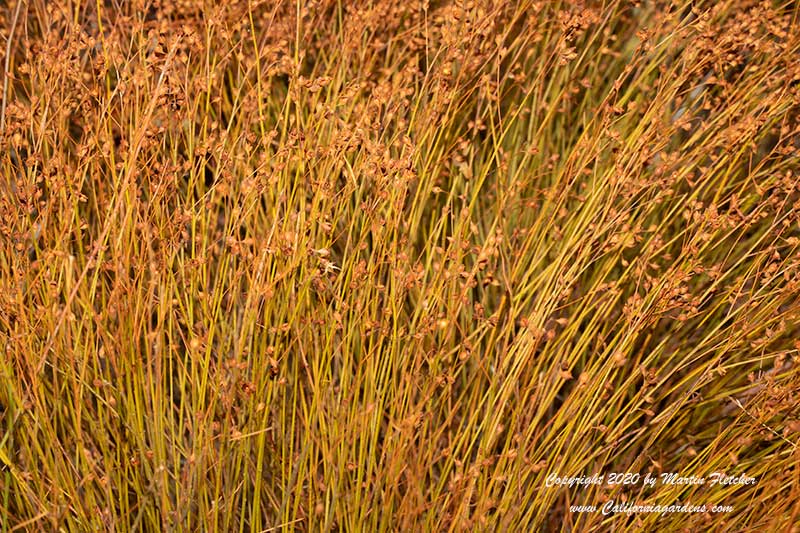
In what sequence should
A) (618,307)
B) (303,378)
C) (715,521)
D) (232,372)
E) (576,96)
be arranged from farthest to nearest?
(576,96), (618,307), (303,378), (715,521), (232,372)

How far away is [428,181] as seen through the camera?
71.6 inches

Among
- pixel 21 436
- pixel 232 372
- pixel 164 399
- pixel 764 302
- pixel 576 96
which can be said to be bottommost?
pixel 21 436

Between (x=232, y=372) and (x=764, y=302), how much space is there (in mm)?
1023

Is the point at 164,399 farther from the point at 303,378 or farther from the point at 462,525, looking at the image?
the point at 462,525

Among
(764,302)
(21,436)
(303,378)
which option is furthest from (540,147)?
(21,436)

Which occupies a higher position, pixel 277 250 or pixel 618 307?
pixel 277 250

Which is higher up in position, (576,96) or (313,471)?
(576,96)

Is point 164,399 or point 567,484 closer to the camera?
point 164,399

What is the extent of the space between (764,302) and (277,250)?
3.10 ft

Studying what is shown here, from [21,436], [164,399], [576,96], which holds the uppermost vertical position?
[576,96]

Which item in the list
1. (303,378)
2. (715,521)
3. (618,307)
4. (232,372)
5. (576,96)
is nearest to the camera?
(232,372)

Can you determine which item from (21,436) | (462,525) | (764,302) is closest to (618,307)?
(764,302)

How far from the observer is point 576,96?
2.28 metres

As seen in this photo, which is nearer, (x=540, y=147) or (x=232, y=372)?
(x=232, y=372)
